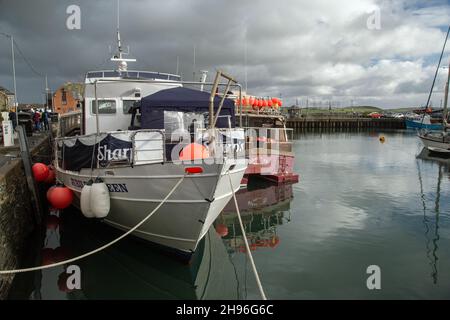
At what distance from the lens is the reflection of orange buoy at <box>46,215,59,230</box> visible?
10.7 meters

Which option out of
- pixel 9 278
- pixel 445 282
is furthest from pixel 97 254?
pixel 445 282

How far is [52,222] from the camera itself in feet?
36.4

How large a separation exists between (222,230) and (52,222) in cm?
538

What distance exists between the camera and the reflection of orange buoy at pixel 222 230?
10.3 meters

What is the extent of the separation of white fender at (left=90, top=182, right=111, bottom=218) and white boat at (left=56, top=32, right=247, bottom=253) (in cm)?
22

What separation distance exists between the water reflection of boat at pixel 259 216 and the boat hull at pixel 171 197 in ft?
7.33

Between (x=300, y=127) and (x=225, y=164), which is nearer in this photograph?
(x=225, y=164)

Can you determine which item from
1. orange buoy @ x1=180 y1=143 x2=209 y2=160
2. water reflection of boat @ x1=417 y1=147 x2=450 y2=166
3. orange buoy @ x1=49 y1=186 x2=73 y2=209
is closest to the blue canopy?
orange buoy @ x1=180 y1=143 x2=209 y2=160

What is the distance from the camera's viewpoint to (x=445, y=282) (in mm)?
7172

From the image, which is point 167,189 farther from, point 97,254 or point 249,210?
point 249,210

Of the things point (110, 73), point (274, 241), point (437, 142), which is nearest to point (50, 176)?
point (110, 73)

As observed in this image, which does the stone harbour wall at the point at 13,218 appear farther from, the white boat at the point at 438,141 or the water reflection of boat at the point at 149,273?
the white boat at the point at 438,141

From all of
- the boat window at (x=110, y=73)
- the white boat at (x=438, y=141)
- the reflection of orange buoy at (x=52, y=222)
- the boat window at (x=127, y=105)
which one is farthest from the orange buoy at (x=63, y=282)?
the white boat at (x=438, y=141)
